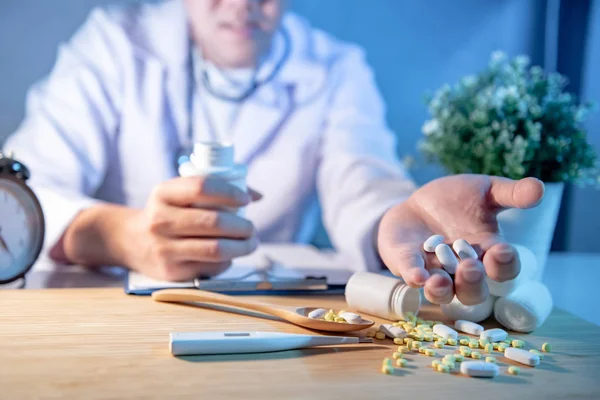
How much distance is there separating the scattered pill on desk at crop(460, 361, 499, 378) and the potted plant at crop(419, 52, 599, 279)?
370 mm

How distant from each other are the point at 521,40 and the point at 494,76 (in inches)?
12.4

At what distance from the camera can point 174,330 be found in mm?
723

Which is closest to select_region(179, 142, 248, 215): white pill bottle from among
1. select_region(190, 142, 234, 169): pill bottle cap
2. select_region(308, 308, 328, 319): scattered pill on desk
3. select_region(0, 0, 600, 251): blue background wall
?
select_region(190, 142, 234, 169): pill bottle cap

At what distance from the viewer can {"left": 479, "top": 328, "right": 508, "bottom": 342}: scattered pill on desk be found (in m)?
0.70

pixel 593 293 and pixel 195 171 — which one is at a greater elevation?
pixel 195 171

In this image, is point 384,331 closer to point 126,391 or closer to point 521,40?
point 126,391

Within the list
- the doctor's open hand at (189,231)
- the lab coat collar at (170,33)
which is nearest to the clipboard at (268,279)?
the doctor's open hand at (189,231)

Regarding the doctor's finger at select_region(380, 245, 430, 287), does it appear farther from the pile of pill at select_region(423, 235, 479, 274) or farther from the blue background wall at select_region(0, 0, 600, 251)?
the blue background wall at select_region(0, 0, 600, 251)

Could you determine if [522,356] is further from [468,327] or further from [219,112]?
[219,112]

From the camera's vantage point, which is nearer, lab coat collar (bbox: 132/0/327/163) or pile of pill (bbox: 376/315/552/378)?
pile of pill (bbox: 376/315/552/378)

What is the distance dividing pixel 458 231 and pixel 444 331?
104 mm

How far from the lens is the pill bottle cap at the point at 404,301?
0.76m

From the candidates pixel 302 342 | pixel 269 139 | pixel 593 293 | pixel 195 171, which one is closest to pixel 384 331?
pixel 302 342

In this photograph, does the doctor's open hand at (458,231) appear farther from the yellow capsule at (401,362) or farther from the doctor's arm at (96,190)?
the doctor's arm at (96,190)
